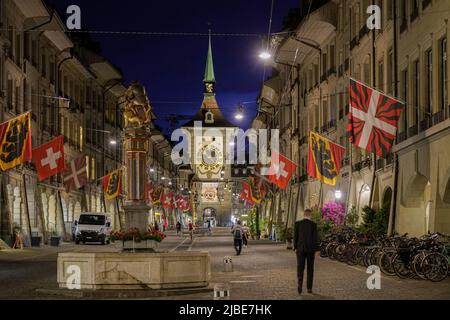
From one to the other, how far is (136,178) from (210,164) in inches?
5721

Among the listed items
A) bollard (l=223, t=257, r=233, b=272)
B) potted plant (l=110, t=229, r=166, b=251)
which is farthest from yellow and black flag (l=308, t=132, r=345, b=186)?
potted plant (l=110, t=229, r=166, b=251)

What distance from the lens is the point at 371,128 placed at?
2684cm

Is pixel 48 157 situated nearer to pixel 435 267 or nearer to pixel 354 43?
pixel 354 43

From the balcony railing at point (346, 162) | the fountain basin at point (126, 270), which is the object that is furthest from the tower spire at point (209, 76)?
the fountain basin at point (126, 270)

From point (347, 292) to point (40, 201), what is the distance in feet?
123

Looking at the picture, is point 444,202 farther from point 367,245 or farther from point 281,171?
point 281,171

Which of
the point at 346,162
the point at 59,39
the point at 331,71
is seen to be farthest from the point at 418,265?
the point at 59,39

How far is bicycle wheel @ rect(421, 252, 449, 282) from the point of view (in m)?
21.6

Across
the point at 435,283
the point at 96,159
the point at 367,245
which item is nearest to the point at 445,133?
the point at 367,245

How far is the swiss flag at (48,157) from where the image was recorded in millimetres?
39500

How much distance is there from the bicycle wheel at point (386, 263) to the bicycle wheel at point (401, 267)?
296 millimetres

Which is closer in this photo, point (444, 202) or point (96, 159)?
point (444, 202)

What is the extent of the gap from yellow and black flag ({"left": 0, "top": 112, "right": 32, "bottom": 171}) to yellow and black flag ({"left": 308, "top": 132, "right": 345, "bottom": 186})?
12.4 metres

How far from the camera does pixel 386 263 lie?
23891 mm
